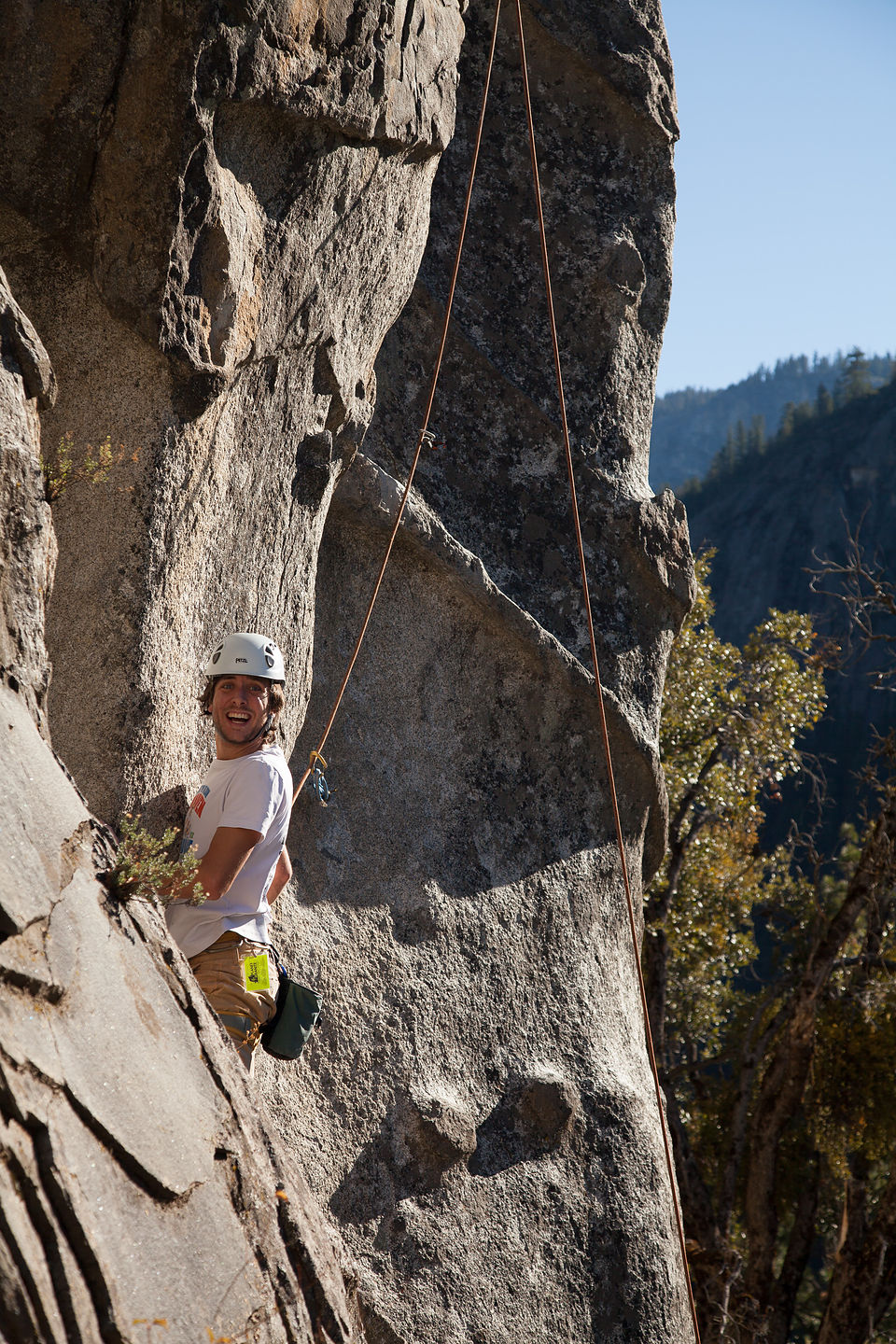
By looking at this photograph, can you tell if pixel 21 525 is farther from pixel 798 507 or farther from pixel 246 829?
pixel 798 507

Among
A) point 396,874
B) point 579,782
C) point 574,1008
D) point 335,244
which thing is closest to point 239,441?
point 335,244

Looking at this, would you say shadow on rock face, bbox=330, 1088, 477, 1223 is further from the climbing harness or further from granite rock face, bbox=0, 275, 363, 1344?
granite rock face, bbox=0, 275, 363, 1344

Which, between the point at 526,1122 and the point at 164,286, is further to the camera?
the point at 526,1122

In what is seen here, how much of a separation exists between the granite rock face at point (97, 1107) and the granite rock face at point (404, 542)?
33.1 inches

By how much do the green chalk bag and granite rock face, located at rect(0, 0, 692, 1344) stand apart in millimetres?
856

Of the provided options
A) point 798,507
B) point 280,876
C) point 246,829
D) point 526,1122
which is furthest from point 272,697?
point 798,507

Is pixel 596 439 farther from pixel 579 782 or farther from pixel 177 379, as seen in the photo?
pixel 177 379

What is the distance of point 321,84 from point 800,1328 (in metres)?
19.7

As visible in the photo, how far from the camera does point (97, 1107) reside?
2.64m

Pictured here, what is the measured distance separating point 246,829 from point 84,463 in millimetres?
1370

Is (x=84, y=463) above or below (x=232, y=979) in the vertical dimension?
above

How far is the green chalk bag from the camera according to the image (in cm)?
373

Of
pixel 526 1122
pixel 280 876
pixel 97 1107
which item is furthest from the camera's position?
pixel 526 1122

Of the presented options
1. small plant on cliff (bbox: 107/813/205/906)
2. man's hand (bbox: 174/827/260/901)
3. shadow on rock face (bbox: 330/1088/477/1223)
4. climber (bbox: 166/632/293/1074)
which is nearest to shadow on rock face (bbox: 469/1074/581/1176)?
shadow on rock face (bbox: 330/1088/477/1223)
